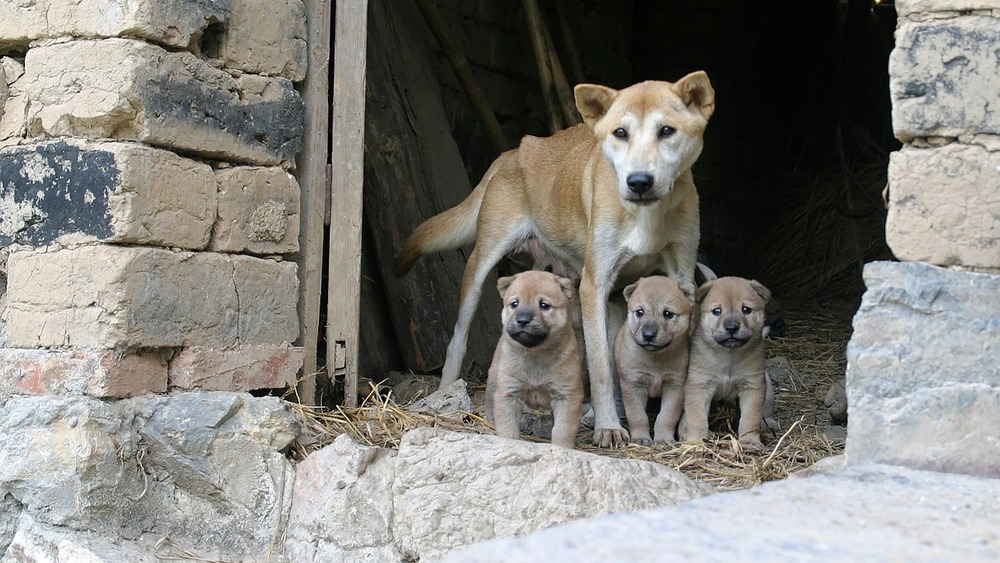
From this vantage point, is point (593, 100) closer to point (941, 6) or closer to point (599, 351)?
point (599, 351)

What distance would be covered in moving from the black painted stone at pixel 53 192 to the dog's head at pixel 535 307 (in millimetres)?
1789

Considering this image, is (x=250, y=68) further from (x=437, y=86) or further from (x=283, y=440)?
(x=437, y=86)

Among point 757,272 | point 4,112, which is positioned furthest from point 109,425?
point 757,272

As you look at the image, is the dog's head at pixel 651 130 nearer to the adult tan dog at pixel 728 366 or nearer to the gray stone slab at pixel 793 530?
the adult tan dog at pixel 728 366

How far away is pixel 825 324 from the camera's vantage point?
9.32 meters

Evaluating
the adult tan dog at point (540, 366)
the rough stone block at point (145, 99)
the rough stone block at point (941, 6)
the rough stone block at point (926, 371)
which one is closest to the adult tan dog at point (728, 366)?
the adult tan dog at point (540, 366)

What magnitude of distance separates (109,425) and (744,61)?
8.26 m

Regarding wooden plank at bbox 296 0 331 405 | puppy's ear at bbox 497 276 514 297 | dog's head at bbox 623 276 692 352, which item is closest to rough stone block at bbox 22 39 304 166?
wooden plank at bbox 296 0 331 405

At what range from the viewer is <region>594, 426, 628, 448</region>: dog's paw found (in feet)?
17.1

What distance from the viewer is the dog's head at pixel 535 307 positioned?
4863 millimetres

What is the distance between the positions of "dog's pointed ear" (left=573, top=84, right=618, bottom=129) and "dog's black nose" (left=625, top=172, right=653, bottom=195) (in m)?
0.61

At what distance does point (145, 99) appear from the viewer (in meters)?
4.24

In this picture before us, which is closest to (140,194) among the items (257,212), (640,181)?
(257,212)

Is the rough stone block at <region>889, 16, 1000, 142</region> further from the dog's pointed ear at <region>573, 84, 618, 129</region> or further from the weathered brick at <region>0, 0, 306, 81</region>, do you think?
the weathered brick at <region>0, 0, 306, 81</region>
